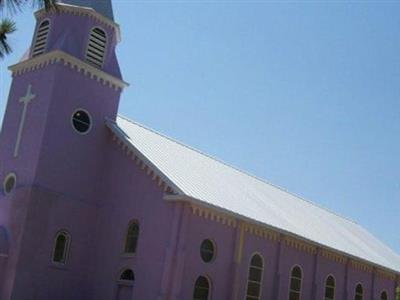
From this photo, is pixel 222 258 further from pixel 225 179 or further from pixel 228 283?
pixel 225 179

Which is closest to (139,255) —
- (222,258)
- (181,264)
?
(181,264)

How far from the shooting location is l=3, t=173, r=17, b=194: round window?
1005 inches

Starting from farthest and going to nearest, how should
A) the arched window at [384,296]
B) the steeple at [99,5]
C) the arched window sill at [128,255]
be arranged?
the arched window at [384,296] < the steeple at [99,5] < the arched window sill at [128,255]

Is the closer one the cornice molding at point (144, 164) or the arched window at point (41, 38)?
the cornice molding at point (144, 164)

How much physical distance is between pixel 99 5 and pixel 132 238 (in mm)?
10526

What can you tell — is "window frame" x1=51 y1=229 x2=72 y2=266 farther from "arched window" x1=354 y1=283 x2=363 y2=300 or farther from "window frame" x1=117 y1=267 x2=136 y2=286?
"arched window" x1=354 y1=283 x2=363 y2=300

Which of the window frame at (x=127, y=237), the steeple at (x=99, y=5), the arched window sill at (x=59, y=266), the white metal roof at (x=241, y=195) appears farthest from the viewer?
the steeple at (x=99, y=5)

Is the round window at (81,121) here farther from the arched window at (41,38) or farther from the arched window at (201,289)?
the arched window at (201,289)

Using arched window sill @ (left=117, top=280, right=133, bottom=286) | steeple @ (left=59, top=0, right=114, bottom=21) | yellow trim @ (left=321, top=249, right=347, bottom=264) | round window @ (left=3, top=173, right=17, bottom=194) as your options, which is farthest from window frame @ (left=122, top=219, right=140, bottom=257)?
yellow trim @ (left=321, top=249, right=347, bottom=264)

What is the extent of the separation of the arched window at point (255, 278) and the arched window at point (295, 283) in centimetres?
261

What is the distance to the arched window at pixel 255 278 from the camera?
88.6ft

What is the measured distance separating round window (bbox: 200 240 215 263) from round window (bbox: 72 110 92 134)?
696cm

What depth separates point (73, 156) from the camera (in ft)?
85.3

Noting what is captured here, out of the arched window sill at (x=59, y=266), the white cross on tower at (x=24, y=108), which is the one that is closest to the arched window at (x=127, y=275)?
the arched window sill at (x=59, y=266)
